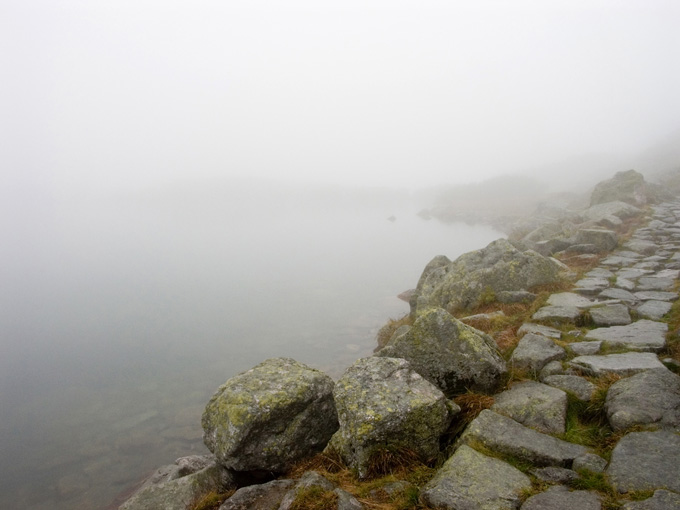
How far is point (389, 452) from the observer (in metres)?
5.51

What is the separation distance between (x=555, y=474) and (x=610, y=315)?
558cm

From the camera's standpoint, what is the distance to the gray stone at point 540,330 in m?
8.25

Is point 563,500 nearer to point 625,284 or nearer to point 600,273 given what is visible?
point 625,284

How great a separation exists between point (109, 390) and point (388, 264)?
27132 mm

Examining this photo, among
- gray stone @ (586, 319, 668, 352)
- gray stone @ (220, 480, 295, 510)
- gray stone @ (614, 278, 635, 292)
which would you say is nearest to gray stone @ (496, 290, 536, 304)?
gray stone @ (614, 278, 635, 292)

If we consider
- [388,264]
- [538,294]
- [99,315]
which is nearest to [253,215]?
[388,264]

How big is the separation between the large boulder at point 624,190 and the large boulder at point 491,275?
14913mm

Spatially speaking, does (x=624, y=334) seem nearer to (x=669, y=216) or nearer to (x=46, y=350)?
(x=669, y=216)

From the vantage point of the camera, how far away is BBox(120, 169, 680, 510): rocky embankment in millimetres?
4543

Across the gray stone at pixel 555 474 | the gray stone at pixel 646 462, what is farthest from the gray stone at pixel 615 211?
the gray stone at pixel 555 474

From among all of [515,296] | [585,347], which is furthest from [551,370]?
[515,296]

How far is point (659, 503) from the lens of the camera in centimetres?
385

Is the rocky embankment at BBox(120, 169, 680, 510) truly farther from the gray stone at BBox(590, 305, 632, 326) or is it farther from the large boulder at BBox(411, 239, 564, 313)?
the large boulder at BBox(411, 239, 564, 313)

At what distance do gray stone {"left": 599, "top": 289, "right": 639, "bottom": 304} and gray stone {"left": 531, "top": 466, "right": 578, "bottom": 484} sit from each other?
6.64 meters
